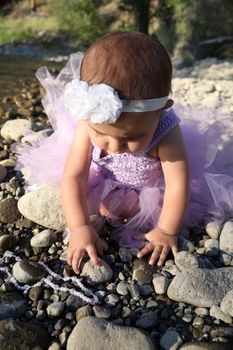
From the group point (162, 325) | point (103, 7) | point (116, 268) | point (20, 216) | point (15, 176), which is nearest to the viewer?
point (162, 325)

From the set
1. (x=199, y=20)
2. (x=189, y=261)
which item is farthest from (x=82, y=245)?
(x=199, y=20)

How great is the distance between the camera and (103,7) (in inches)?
416

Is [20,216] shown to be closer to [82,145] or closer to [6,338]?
[82,145]

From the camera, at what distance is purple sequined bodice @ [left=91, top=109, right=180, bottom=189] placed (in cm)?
242

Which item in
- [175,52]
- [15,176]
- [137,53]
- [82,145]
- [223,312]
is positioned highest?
[137,53]

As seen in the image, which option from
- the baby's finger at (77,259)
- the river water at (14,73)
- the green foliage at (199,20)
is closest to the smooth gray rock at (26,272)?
the baby's finger at (77,259)

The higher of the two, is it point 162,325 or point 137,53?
point 137,53

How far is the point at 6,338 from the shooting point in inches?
69.8

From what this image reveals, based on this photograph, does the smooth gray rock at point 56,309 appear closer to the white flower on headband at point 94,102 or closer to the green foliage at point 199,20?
the white flower on headband at point 94,102

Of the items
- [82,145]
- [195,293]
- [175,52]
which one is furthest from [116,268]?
[175,52]

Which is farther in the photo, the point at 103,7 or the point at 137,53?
the point at 103,7

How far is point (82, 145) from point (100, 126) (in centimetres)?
44

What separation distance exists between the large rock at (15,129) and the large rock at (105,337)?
2215 mm

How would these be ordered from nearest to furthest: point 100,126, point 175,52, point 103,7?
point 100,126 → point 175,52 → point 103,7
